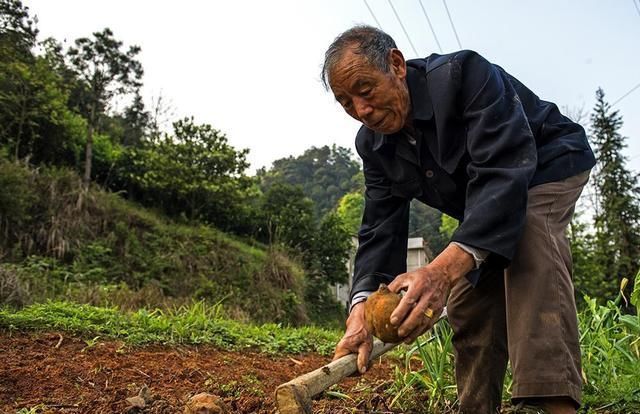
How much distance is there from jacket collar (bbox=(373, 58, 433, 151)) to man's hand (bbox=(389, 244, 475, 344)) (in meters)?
0.58

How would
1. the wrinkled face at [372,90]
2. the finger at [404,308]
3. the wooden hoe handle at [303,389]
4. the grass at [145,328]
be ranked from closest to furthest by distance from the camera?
the wooden hoe handle at [303,389], the finger at [404,308], the wrinkled face at [372,90], the grass at [145,328]

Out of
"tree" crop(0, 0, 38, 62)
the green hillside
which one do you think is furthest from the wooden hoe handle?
"tree" crop(0, 0, 38, 62)

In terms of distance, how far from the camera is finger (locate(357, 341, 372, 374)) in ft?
5.42

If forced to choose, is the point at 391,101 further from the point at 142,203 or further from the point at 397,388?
the point at 142,203

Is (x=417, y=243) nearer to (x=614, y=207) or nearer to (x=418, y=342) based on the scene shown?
(x=614, y=207)

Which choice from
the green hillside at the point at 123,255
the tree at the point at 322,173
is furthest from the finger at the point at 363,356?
the tree at the point at 322,173

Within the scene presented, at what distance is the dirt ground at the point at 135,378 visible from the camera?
2.16 meters

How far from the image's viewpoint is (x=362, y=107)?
1879mm

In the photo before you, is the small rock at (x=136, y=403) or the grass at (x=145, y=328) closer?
the small rock at (x=136, y=403)

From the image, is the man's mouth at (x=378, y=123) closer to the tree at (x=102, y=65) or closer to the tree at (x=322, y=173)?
the tree at (x=102, y=65)

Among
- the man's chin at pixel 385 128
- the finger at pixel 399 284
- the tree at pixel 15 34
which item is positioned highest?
the tree at pixel 15 34

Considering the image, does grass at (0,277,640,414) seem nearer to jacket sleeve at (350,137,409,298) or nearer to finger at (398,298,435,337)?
jacket sleeve at (350,137,409,298)

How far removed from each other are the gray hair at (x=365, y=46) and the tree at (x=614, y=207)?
19179 millimetres

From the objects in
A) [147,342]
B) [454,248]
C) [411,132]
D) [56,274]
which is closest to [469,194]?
[454,248]
